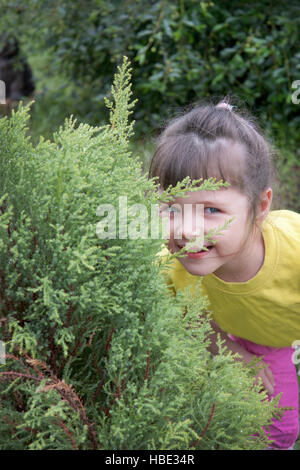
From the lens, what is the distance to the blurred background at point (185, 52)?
485 cm

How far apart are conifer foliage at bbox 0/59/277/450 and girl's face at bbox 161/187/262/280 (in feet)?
1.28

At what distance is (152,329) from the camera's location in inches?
49.2

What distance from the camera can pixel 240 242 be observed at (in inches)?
75.8

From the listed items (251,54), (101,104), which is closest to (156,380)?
(251,54)

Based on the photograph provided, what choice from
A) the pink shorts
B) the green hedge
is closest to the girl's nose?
the pink shorts

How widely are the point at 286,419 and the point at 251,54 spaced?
11.7ft

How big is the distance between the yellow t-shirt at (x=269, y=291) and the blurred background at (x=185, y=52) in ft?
7.94

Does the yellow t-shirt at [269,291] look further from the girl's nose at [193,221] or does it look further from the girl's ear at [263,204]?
the girl's nose at [193,221]

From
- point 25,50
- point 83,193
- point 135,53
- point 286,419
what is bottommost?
point 286,419

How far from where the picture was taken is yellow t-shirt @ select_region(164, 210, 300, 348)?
2.19 meters

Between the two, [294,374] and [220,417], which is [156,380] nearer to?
[220,417]

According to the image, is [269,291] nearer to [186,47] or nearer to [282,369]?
[282,369]

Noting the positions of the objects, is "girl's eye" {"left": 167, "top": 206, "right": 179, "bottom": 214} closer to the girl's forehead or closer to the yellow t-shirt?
the girl's forehead

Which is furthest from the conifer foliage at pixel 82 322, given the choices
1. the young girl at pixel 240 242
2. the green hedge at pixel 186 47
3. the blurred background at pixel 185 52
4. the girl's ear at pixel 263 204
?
the green hedge at pixel 186 47
